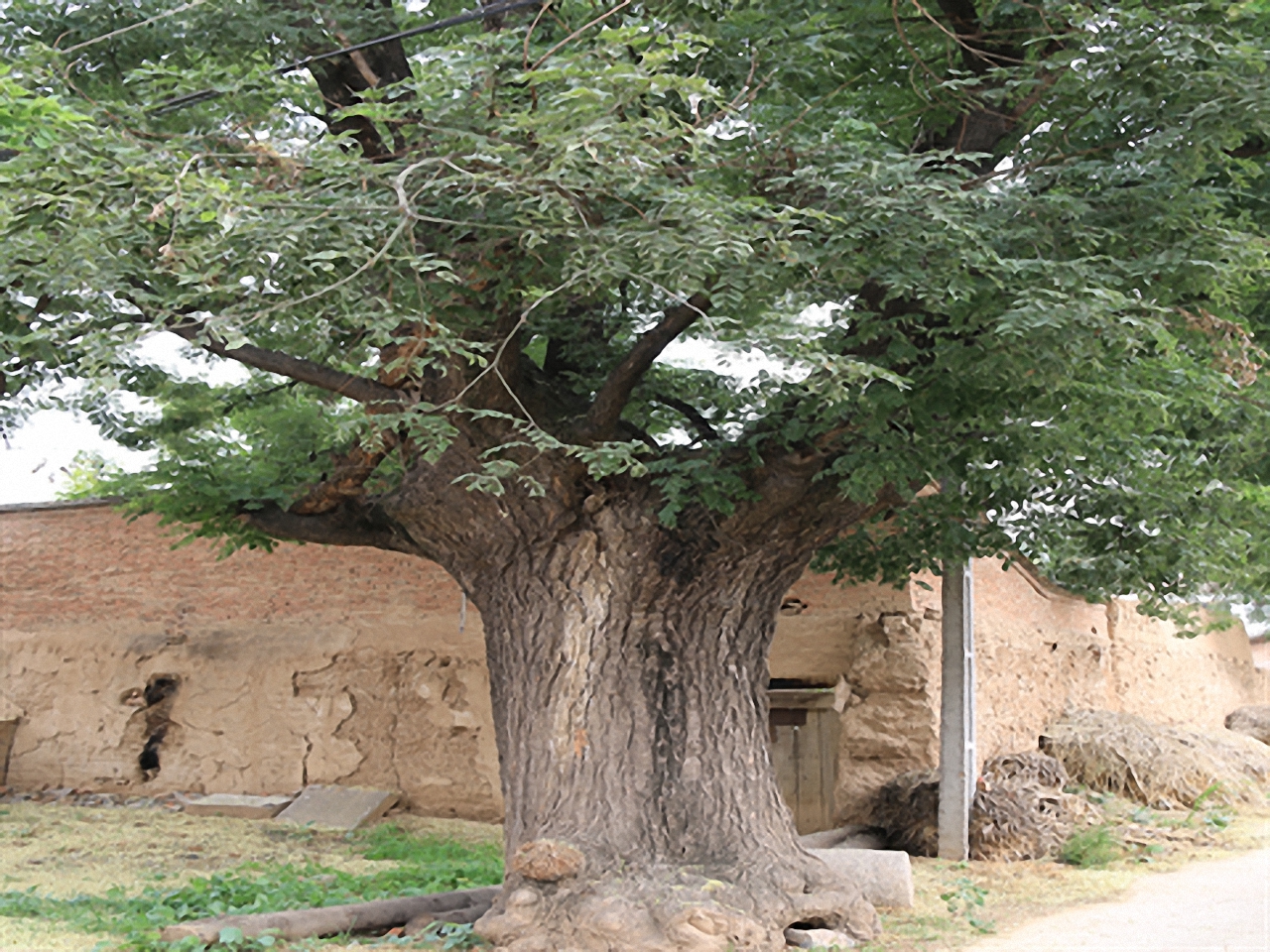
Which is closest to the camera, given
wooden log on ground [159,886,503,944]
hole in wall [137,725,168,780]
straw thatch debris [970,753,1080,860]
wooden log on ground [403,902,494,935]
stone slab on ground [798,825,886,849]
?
wooden log on ground [159,886,503,944]

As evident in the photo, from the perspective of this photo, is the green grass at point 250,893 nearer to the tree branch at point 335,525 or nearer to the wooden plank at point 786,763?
the tree branch at point 335,525

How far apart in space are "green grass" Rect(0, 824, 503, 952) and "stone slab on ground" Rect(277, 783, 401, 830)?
1.44 m

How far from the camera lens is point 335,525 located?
7.73 m

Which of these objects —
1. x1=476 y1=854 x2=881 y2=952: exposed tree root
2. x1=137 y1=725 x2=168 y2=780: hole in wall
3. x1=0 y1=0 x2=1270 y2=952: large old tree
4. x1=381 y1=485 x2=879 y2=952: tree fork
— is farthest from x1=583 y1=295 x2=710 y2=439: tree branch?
x1=137 y1=725 x2=168 y2=780: hole in wall

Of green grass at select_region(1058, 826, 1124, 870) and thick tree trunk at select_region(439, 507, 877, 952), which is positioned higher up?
thick tree trunk at select_region(439, 507, 877, 952)

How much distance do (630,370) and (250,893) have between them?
395 cm

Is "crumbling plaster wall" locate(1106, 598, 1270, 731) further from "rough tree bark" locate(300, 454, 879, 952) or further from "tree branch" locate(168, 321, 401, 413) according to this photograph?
"tree branch" locate(168, 321, 401, 413)

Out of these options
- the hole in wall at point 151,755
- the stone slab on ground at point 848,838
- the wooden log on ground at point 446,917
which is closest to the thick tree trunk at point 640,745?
the wooden log on ground at point 446,917

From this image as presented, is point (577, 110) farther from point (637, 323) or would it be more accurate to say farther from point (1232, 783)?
point (1232, 783)

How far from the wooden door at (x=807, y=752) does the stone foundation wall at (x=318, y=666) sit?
1.05 ft

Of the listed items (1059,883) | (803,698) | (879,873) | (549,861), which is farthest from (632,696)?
(803,698)

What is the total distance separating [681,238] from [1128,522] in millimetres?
4274

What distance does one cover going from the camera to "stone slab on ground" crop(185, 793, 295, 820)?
10938 millimetres

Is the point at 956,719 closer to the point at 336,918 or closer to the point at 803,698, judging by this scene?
the point at 803,698
